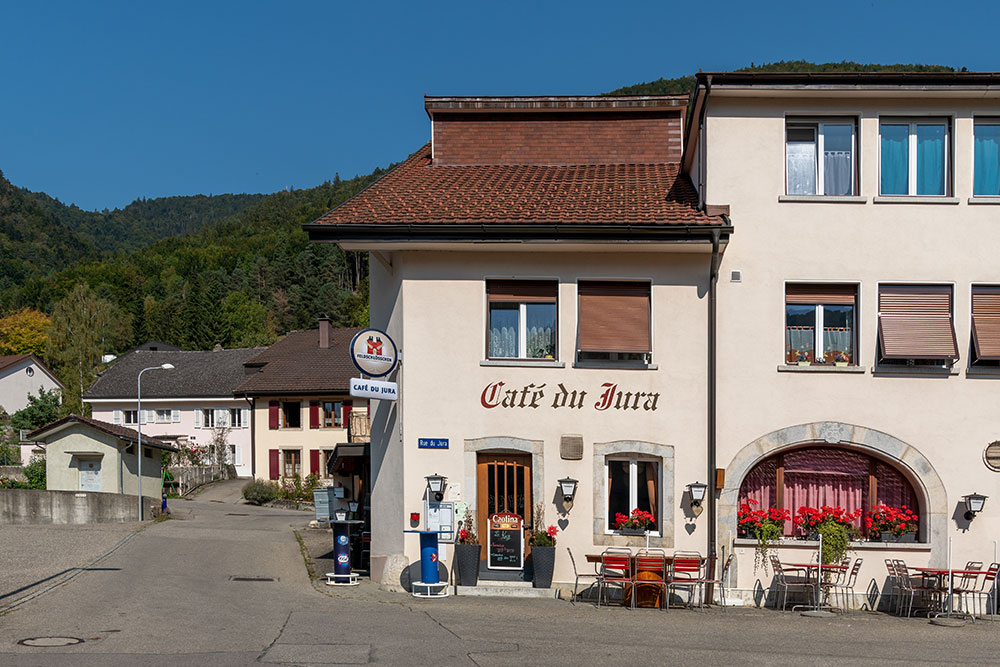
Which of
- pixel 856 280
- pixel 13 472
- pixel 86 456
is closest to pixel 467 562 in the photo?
pixel 856 280

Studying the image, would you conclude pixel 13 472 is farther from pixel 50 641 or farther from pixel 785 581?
pixel 785 581

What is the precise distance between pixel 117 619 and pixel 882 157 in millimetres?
13502

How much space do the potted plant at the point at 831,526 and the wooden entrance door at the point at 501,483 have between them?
14.7ft

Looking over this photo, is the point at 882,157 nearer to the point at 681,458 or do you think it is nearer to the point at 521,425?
the point at 681,458

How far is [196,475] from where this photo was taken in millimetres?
49562

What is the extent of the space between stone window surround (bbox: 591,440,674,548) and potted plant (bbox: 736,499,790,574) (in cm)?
116

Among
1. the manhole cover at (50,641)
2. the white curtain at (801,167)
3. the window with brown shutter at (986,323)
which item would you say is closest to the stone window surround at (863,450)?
the window with brown shutter at (986,323)

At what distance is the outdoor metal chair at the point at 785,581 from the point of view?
651 inches

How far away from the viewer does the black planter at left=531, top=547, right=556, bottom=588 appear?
1689cm

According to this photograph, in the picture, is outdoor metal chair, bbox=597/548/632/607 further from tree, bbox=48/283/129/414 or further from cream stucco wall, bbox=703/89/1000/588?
tree, bbox=48/283/129/414

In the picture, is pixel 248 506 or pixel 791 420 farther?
pixel 248 506

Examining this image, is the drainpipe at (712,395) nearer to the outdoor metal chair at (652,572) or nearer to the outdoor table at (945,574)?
the outdoor metal chair at (652,572)

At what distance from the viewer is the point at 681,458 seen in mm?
17281

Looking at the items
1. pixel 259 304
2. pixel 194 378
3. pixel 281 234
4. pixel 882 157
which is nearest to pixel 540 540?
pixel 882 157
